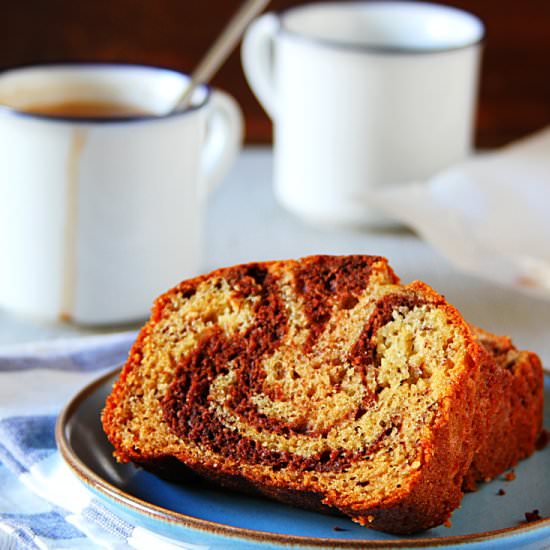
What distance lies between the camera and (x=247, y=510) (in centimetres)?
89

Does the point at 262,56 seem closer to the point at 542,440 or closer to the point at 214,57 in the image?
the point at 214,57

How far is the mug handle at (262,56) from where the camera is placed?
1.75 m

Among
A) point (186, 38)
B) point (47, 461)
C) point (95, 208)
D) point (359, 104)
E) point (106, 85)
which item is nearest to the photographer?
point (47, 461)

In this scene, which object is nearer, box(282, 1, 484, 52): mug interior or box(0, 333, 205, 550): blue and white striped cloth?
box(0, 333, 205, 550): blue and white striped cloth

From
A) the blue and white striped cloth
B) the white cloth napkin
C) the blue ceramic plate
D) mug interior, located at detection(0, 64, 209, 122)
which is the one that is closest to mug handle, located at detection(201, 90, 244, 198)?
mug interior, located at detection(0, 64, 209, 122)

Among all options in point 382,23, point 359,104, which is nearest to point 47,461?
point 359,104

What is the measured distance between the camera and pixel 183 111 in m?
1.34

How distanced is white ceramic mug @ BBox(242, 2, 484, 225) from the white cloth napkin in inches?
2.0

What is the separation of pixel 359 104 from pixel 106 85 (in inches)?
15.8

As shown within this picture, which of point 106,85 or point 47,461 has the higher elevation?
point 106,85

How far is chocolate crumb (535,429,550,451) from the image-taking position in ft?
3.34

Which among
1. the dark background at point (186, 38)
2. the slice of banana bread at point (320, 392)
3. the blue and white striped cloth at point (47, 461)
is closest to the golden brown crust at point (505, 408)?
the slice of banana bread at point (320, 392)

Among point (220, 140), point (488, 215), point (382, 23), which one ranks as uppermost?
point (382, 23)

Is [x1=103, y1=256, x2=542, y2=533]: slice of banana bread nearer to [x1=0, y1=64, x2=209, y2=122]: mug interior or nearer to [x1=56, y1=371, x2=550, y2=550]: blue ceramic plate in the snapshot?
[x1=56, y1=371, x2=550, y2=550]: blue ceramic plate
